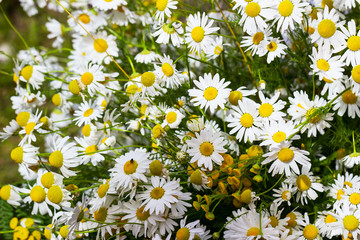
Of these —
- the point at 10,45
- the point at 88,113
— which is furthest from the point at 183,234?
the point at 10,45

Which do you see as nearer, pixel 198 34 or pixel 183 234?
pixel 183 234

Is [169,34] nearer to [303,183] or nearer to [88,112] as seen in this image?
[88,112]

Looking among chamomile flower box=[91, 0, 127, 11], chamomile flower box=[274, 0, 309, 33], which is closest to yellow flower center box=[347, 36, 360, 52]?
chamomile flower box=[274, 0, 309, 33]

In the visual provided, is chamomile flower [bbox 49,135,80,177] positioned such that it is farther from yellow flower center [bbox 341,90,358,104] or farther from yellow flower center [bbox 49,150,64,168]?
yellow flower center [bbox 341,90,358,104]

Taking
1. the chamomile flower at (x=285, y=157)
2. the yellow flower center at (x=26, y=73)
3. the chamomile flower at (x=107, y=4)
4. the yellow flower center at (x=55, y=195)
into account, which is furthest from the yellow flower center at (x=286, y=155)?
the yellow flower center at (x=26, y=73)

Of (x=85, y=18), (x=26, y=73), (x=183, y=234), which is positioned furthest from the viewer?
(x=85, y=18)

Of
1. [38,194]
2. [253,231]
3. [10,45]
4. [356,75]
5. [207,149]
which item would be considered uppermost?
[356,75]

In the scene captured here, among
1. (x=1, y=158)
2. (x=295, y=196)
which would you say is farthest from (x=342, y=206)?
(x=1, y=158)
